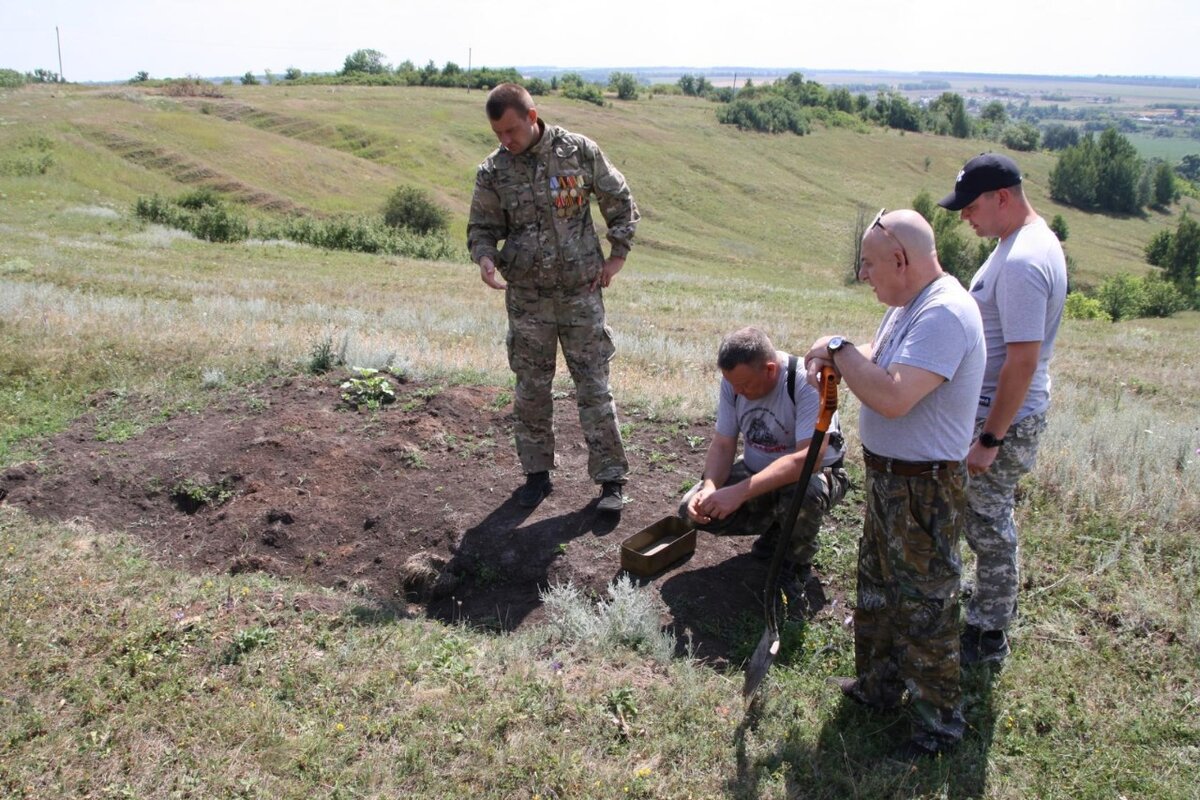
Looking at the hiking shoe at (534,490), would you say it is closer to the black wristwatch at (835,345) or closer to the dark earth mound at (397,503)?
the dark earth mound at (397,503)

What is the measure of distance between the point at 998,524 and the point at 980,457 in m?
0.44

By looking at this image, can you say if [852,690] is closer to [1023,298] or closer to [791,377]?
[791,377]

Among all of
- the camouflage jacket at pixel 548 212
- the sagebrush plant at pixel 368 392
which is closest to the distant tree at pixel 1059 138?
the sagebrush plant at pixel 368 392

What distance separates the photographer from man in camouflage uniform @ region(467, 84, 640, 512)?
4945 millimetres

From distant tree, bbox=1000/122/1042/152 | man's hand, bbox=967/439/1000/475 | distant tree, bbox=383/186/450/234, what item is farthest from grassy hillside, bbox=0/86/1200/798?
distant tree, bbox=1000/122/1042/152

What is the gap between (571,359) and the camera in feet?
17.1

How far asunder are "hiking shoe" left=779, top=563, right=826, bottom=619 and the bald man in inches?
32.2

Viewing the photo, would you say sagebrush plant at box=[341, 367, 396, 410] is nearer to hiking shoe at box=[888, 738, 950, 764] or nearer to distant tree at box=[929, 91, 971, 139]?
hiking shoe at box=[888, 738, 950, 764]

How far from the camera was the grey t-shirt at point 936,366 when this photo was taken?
113 inches

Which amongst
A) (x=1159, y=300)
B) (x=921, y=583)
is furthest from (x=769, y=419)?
(x=1159, y=300)

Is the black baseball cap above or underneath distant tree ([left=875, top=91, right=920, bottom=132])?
underneath

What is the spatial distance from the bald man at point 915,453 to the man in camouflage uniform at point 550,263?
6.84ft

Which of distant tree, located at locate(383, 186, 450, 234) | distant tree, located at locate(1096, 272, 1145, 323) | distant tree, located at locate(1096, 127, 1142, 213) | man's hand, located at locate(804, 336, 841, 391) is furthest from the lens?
distant tree, located at locate(1096, 127, 1142, 213)

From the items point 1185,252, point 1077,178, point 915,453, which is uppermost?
point 1077,178
